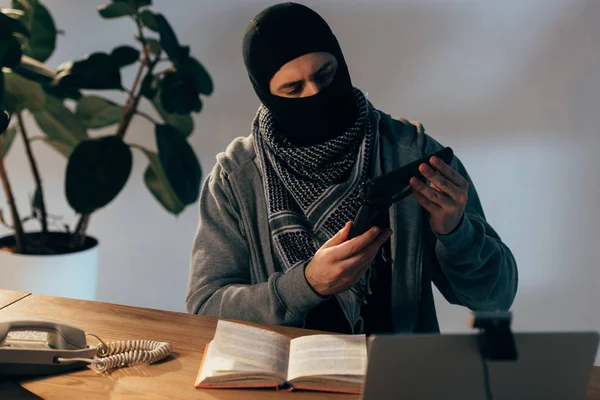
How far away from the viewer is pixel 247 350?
112 centimetres

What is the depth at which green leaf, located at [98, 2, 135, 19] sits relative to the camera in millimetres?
2328

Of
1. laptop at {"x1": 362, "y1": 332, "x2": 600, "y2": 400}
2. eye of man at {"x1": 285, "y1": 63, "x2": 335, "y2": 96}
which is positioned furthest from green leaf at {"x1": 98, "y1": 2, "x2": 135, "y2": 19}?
laptop at {"x1": 362, "y1": 332, "x2": 600, "y2": 400}

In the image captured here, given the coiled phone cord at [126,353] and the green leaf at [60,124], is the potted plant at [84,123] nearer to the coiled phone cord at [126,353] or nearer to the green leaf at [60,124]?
the green leaf at [60,124]

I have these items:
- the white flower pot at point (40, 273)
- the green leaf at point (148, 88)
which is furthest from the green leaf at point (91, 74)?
the white flower pot at point (40, 273)

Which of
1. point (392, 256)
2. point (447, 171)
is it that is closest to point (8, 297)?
point (392, 256)

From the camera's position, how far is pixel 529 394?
A: 0.85 m

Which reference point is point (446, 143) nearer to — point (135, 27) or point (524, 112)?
point (524, 112)

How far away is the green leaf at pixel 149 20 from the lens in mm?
2311

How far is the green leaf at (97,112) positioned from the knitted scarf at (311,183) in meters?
1.10

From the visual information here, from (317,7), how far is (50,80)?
0.97m

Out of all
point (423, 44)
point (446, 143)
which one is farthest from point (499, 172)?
point (423, 44)

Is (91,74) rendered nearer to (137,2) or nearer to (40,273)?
(137,2)

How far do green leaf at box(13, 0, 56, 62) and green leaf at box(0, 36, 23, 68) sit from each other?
1.20 ft

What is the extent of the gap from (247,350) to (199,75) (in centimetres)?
155
